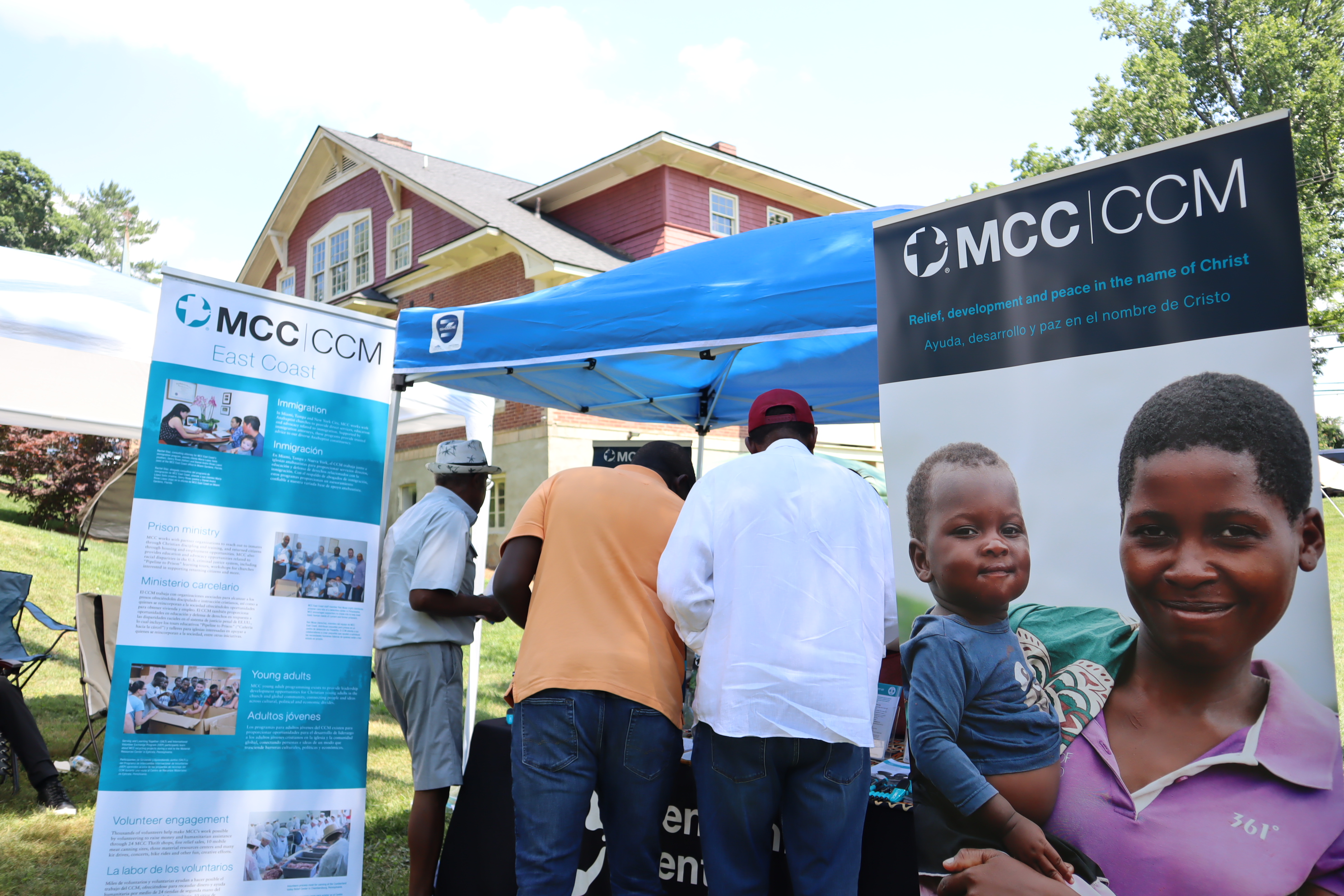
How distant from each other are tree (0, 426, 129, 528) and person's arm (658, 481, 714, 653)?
746 inches

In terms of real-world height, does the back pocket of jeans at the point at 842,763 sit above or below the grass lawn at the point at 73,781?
above

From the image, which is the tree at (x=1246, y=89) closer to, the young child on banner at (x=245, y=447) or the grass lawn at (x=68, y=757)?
the grass lawn at (x=68, y=757)

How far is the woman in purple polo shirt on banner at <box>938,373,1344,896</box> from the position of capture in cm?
192

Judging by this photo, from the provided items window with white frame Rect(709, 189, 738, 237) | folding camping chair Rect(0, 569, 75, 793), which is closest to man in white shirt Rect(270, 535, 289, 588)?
folding camping chair Rect(0, 569, 75, 793)

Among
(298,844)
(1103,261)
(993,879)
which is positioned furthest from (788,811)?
(298,844)

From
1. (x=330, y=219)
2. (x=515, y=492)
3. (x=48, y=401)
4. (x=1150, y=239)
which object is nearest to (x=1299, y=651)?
(x=1150, y=239)

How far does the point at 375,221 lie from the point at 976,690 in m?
21.9

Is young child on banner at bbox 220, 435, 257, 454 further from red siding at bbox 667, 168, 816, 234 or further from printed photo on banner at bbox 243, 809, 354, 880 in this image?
red siding at bbox 667, 168, 816, 234

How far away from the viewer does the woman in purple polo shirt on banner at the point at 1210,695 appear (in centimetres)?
192

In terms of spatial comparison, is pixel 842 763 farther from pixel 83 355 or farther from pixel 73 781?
pixel 83 355

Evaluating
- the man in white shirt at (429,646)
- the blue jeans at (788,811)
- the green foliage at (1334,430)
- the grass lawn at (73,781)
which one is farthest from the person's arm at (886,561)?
the green foliage at (1334,430)

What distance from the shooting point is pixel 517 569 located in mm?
2998

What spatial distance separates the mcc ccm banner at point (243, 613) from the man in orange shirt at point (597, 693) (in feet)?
3.78

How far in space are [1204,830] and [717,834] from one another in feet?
3.87
